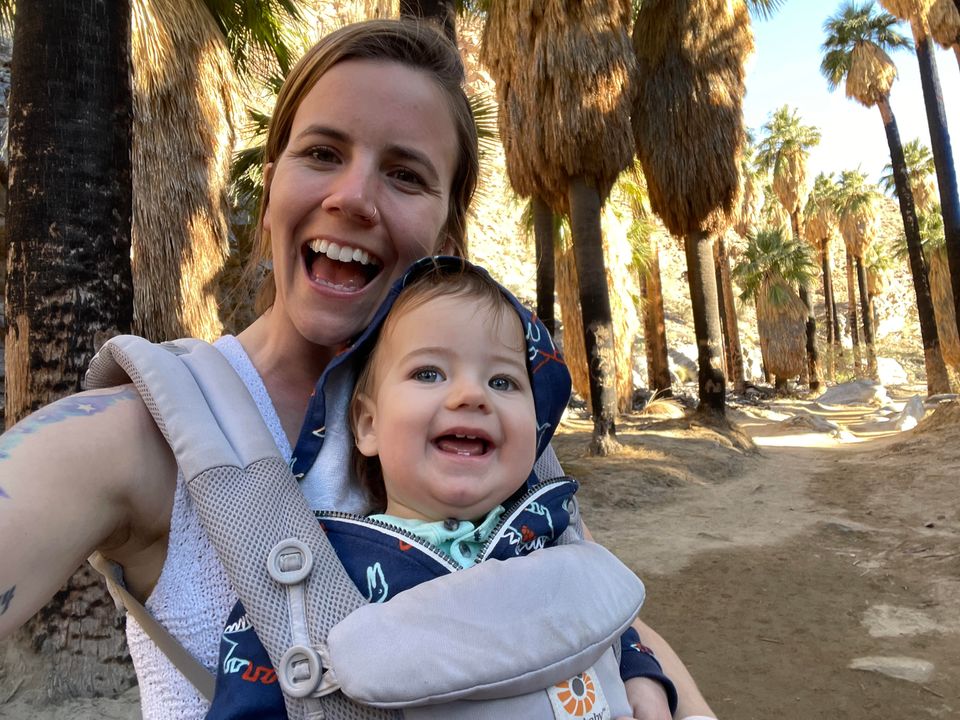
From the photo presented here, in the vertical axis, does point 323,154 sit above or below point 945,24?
below

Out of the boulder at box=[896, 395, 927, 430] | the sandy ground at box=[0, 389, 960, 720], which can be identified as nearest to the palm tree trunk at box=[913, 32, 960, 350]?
the boulder at box=[896, 395, 927, 430]

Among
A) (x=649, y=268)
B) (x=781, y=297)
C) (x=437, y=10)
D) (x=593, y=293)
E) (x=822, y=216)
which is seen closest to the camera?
(x=437, y=10)

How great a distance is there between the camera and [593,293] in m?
11.3

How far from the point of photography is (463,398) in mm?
1300

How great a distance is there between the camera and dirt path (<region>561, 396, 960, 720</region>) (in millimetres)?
4352

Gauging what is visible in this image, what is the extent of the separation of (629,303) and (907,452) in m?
6.27

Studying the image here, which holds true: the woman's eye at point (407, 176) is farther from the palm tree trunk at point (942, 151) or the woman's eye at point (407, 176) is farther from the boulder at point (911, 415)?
the boulder at point (911, 415)

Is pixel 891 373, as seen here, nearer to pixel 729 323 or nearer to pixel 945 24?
pixel 729 323

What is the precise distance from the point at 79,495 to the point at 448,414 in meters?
0.63

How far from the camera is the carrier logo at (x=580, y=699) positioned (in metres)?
1.09

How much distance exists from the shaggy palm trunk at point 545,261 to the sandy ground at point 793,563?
2534 mm

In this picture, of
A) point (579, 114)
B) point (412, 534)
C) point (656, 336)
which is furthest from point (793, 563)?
point (656, 336)

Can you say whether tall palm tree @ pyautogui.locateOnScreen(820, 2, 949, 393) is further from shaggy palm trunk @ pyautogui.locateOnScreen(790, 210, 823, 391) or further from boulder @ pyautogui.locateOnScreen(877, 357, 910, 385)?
boulder @ pyautogui.locateOnScreen(877, 357, 910, 385)

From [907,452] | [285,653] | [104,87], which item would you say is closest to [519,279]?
[907,452]
